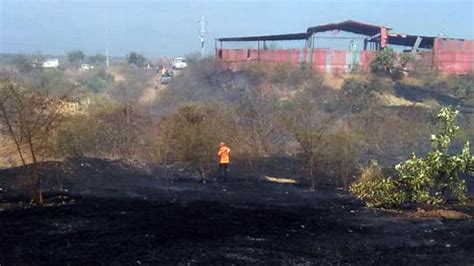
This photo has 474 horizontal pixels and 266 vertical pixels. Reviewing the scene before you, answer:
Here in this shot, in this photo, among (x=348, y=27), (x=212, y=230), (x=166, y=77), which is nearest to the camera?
(x=212, y=230)

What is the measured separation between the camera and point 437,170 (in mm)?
14500

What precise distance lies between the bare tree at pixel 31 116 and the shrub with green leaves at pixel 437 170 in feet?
31.0

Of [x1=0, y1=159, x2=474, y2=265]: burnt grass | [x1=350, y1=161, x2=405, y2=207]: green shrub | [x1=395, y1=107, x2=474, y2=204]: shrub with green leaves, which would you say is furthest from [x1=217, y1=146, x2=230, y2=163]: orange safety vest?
[x1=395, y1=107, x2=474, y2=204]: shrub with green leaves

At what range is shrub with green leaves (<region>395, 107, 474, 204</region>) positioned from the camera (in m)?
14.3

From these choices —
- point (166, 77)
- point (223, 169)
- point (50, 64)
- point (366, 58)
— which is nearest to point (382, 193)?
point (223, 169)

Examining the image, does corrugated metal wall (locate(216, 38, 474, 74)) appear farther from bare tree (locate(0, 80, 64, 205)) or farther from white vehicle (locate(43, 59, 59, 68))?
bare tree (locate(0, 80, 64, 205))

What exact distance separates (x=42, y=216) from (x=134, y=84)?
40.6 meters

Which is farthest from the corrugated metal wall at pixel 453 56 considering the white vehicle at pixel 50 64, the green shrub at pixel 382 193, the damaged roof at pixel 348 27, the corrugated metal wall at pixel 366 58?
the white vehicle at pixel 50 64

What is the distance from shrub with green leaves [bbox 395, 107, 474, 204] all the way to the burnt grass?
1435 mm

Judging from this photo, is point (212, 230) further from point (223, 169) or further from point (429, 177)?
point (223, 169)

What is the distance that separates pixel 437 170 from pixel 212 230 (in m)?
6.77

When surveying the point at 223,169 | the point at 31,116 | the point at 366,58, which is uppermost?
the point at 366,58

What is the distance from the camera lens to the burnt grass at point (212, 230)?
9.16 m

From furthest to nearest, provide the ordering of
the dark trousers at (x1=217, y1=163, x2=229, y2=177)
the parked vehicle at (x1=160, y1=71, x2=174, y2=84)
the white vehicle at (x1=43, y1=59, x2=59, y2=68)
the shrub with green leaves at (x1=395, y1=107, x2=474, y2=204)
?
the white vehicle at (x1=43, y1=59, x2=59, y2=68) → the parked vehicle at (x1=160, y1=71, x2=174, y2=84) → the dark trousers at (x1=217, y1=163, x2=229, y2=177) → the shrub with green leaves at (x1=395, y1=107, x2=474, y2=204)
